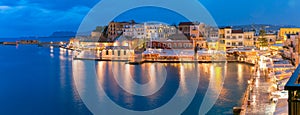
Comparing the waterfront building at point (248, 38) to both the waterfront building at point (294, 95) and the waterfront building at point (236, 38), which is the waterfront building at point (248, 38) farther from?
the waterfront building at point (294, 95)

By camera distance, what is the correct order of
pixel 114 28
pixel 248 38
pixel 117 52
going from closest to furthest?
1. pixel 117 52
2. pixel 248 38
3. pixel 114 28

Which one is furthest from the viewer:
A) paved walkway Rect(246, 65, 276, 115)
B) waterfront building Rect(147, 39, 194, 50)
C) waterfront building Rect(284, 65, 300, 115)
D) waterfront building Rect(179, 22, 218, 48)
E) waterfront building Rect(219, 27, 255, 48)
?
waterfront building Rect(179, 22, 218, 48)

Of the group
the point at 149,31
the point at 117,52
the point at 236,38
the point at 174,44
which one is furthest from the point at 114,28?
the point at 236,38

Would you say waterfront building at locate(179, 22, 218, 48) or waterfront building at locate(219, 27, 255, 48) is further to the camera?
waterfront building at locate(179, 22, 218, 48)

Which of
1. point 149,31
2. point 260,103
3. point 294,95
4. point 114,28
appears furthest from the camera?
point 114,28

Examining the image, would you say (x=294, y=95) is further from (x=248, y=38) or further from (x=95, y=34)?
(x=95, y=34)

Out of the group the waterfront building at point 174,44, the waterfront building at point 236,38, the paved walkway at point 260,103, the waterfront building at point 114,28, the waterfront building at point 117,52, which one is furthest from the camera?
the waterfront building at point 114,28

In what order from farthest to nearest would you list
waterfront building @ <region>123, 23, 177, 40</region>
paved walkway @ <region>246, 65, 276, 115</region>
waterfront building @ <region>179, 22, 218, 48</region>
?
waterfront building @ <region>123, 23, 177, 40</region>, waterfront building @ <region>179, 22, 218, 48</region>, paved walkway @ <region>246, 65, 276, 115</region>

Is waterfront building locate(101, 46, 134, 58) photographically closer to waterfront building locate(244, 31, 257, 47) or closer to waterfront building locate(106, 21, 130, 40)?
waterfront building locate(244, 31, 257, 47)

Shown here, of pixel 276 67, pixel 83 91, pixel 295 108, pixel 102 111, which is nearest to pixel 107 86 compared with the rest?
pixel 83 91

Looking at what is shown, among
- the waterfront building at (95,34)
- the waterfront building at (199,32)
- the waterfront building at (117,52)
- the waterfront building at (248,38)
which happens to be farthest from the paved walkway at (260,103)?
the waterfront building at (95,34)

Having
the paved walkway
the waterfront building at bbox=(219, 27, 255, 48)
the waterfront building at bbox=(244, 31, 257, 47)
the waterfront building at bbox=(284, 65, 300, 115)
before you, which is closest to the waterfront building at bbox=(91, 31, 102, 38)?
the waterfront building at bbox=(219, 27, 255, 48)

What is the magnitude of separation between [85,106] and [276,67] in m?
5.19

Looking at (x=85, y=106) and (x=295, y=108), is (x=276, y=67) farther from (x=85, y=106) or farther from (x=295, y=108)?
→ (x=295, y=108)
